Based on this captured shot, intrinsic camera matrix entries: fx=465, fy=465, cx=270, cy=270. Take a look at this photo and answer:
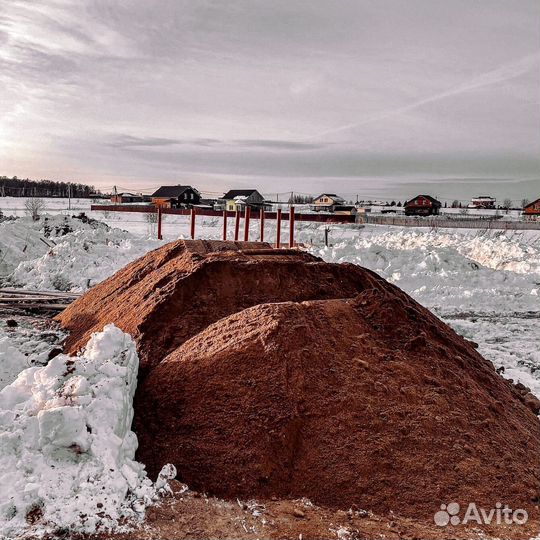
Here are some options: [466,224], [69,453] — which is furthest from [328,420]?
[466,224]

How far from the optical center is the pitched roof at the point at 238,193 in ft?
207

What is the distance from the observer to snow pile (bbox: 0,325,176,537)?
Result: 3121 millimetres

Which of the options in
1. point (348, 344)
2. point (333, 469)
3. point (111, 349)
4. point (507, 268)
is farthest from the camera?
point (507, 268)

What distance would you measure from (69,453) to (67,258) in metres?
14.3

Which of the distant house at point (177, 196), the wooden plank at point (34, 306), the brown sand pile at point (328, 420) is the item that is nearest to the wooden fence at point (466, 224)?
the wooden plank at point (34, 306)

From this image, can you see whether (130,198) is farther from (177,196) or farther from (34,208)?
(34,208)

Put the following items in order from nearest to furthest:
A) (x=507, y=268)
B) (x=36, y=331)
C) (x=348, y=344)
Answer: (x=348, y=344)
(x=36, y=331)
(x=507, y=268)

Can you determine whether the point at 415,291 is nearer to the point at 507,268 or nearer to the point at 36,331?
the point at 507,268

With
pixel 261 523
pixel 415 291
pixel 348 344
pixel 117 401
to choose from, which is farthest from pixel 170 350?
pixel 415 291

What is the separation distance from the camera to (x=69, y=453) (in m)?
3.41

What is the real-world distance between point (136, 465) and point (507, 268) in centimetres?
1739

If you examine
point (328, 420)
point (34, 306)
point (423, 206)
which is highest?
point (423, 206)

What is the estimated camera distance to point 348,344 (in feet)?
16.6

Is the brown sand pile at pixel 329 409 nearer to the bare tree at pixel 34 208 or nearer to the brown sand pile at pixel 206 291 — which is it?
the brown sand pile at pixel 206 291
